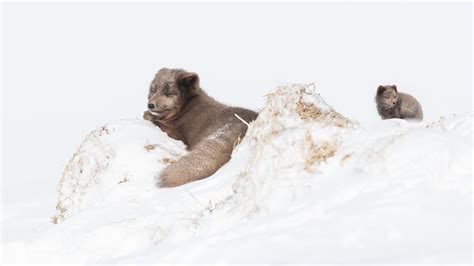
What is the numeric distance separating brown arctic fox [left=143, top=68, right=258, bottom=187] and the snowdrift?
166cm

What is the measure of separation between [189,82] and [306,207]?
6.63 m

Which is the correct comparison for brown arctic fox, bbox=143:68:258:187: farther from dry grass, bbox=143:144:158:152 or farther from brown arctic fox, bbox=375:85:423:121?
brown arctic fox, bbox=375:85:423:121

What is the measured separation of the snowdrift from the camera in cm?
599

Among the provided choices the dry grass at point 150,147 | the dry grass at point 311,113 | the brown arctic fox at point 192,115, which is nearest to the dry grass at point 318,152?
the dry grass at point 311,113

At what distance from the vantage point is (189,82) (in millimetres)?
12898

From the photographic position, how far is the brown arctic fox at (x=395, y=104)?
48.2ft

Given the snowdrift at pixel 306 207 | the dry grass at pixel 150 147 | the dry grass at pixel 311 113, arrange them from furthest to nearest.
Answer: the dry grass at pixel 150 147 < the dry grass at pixel 311 113 < the snowdrift at pixel 306 207

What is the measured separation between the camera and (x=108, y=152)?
10922mm

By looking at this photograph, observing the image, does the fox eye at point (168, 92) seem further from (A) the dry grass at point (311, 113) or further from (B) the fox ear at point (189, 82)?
(A) the dry grass at point (311, 113)

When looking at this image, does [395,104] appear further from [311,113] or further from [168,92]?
[311,113]

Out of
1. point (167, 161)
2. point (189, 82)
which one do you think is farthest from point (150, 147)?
point (189, 82)

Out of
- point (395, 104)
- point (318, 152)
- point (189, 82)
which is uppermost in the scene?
point (318, 152)

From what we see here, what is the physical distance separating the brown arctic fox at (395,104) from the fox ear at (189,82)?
351 centimetres

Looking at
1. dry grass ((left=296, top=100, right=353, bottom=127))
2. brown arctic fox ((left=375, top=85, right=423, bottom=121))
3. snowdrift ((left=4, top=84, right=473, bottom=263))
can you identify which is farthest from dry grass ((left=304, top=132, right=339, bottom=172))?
brown arctic fox ((left=375, top=85, right=423, bottom=121))
